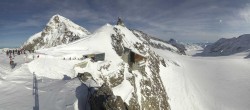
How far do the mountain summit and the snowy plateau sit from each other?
8110 cm

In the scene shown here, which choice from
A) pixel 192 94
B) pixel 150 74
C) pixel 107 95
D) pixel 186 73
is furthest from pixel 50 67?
pixel 186 73

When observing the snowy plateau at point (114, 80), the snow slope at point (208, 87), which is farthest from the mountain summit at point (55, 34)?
the snow slope at point (208, 87)

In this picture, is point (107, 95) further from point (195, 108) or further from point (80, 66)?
point (195, 108)

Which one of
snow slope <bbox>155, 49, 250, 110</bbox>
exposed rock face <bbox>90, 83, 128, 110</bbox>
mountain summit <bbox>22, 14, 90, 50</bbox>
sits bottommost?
snow slope <bbox>155, 49, 250, 110</bbox>

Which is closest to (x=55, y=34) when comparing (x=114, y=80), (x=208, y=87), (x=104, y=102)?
(x=208, y=87)

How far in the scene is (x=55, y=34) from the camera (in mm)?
172500

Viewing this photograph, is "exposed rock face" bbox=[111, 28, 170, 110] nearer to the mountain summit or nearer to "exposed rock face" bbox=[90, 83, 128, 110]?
"exposed rock face" bbox=[90, 83, 128, 110]

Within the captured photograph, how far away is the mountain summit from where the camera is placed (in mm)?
161750

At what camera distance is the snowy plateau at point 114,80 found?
1978cm

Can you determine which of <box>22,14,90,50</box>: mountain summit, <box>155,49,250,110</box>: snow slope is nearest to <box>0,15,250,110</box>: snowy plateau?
<box>155,49,250,110</box>: snow slope

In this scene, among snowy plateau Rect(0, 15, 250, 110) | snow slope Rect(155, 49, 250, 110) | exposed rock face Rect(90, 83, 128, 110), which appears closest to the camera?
exposed rock face Rect(90, 83, 128, 110)

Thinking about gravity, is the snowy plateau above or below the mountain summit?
below

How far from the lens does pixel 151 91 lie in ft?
191

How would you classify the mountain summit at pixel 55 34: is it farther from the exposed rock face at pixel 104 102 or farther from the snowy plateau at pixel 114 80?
the exposed rock face at pixel 104 102
